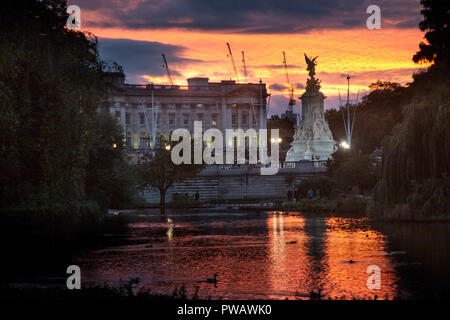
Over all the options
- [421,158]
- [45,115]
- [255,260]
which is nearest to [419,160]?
[421,158]

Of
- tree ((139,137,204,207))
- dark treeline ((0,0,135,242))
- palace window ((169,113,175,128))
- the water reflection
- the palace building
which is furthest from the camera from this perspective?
Result: palace window ((169,113,175,128))

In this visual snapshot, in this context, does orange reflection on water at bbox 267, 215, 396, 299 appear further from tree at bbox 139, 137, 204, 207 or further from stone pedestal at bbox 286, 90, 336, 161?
stone pedestal at bbox 286, 90, 336, 161

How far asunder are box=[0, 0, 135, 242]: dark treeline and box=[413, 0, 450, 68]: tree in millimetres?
33627

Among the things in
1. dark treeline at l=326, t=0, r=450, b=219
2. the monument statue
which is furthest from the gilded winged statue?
dark treeline at l=326, t=0, r=450, b=219

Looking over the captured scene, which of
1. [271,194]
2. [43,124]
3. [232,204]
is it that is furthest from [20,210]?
[271,194]

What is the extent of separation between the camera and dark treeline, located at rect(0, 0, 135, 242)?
29.8 meters

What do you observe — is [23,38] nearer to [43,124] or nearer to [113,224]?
[43,124]

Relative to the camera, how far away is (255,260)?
33.6m

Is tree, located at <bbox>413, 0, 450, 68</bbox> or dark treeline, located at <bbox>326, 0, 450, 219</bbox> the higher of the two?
tree, located at <bbox>413, 0, 450, 68</bbox>

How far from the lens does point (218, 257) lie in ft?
115

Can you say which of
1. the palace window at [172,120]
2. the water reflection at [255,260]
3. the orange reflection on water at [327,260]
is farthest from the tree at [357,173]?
the palace window at [172,120]

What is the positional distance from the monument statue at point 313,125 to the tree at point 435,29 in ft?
124

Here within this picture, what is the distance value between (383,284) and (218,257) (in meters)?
10.8
